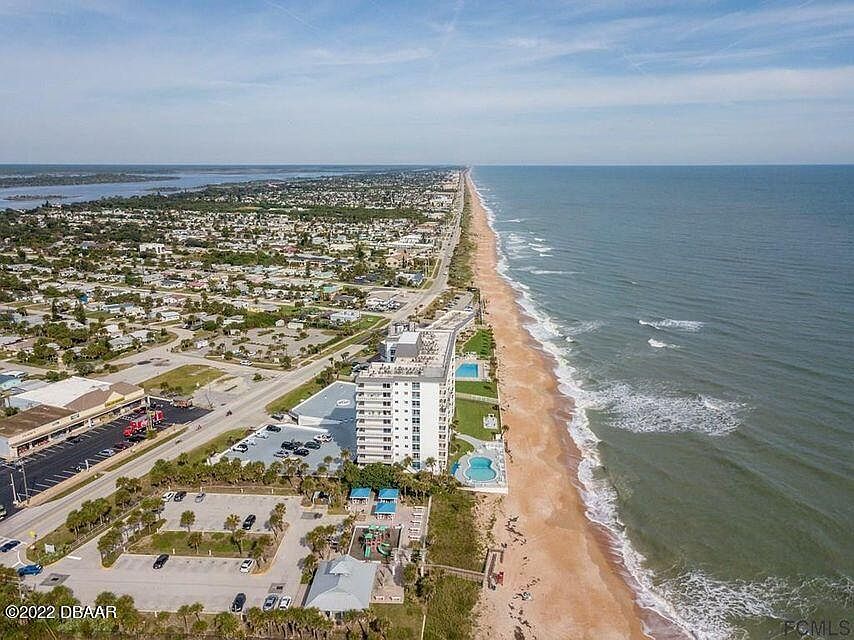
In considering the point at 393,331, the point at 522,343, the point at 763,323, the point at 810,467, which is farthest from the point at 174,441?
the point at 763,323

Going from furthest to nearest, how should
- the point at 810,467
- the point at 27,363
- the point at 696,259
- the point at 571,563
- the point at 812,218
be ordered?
the point at 812,218 → the point at 696,259 → the point at 27,363 → the point at 810,467 → the point at 571,563

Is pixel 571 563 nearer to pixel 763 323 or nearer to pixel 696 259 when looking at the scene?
pixel 763 323

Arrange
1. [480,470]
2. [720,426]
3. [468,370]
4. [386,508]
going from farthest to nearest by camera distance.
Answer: [468,370] → [720,426] → [480,470] → [386,508]

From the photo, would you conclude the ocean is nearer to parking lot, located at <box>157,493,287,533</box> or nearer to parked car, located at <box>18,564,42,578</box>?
parking lot, located at <box>157,493,287,533</box>

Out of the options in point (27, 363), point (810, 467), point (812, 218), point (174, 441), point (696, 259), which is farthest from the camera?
point (812, 218)

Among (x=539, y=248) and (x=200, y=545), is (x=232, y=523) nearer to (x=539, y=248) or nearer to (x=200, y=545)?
(x=200, y=545)

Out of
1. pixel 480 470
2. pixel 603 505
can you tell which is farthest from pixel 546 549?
pixel 480 470
